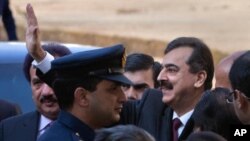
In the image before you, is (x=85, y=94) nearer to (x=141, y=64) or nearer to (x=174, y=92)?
(x=174, y=92)

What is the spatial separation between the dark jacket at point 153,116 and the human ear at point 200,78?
0.68 feet

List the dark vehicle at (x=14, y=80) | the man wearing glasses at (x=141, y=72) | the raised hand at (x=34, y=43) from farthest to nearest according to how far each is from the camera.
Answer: the dark vehicle at (x=14, y=80)
the man wearing glasses at (x=141, y=72)
the raised hand at (x=34, y=43)

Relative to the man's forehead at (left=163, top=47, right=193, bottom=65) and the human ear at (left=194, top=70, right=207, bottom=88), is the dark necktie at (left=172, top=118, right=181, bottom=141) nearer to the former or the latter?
the human ear at (left=194, top=70, right=207, bottom=88)

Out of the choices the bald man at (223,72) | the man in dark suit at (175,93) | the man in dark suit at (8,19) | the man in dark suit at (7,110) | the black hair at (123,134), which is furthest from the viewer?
the man in dark suit at (8,19)

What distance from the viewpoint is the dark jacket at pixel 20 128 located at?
626 centimetres

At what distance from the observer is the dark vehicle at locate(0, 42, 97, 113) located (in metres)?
7.91

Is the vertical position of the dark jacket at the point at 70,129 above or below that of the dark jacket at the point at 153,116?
above

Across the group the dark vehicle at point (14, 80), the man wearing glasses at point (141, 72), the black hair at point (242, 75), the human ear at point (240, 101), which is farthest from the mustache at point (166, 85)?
the dark vehicle at point (14, 80)

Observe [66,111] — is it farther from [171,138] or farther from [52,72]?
[171,138]

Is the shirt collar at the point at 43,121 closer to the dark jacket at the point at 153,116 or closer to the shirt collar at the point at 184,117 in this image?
the dark jacket at the point at 153,116

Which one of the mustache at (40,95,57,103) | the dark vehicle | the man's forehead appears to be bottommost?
the dark vehicle

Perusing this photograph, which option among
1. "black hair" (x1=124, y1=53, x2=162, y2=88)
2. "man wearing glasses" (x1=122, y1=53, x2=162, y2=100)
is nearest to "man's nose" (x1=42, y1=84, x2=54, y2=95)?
"man wearing glasses" (x1=122, y1=53, x2=162, y2=100)

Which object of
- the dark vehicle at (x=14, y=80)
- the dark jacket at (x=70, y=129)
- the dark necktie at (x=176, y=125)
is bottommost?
the dark vehicle at (x=14, y=80)

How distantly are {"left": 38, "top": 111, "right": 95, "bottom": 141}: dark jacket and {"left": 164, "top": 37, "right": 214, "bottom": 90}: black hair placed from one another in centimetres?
133
